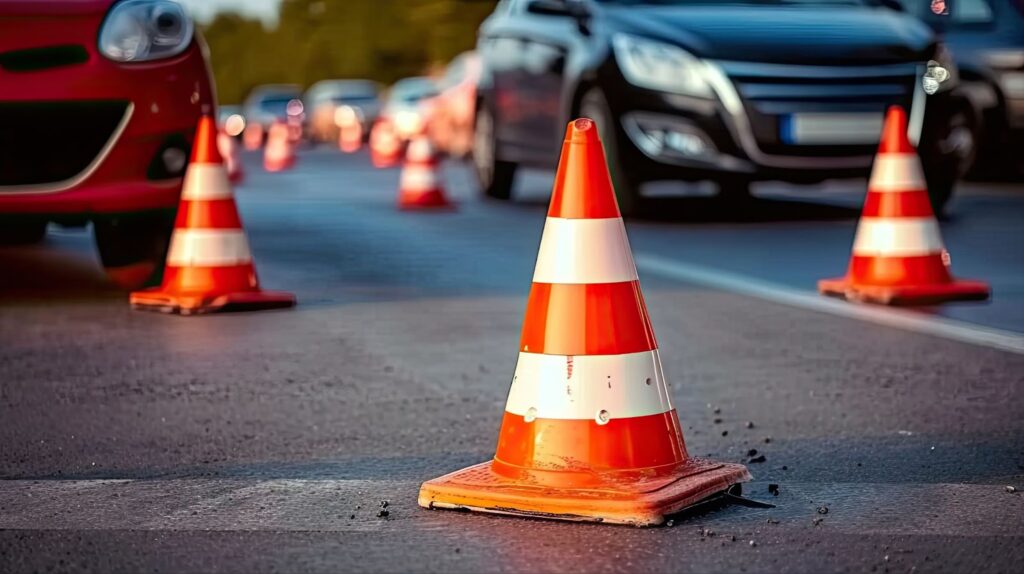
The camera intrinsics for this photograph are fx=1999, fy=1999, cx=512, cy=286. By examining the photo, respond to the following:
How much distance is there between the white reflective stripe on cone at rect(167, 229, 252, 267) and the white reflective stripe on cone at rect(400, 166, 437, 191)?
6.85 metres

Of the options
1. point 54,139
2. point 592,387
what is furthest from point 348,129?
point 592,387

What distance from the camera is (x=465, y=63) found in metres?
28.3

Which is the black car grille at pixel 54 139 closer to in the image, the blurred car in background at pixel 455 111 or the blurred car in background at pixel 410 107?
the blurred car in background at pixel 455 111

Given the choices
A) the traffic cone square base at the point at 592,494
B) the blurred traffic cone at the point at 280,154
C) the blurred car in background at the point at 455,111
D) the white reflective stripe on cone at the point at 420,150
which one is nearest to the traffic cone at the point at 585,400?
the traffic cone square base at the point at 592,494

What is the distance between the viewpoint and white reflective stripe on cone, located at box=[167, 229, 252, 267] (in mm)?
8047

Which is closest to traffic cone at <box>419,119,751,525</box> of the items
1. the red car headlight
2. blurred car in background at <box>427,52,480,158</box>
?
the red car headlight

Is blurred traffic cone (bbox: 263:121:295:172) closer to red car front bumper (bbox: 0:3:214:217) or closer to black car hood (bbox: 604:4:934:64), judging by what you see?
black car hood (bbox: 604:4:934:64)

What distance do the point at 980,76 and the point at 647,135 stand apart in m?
4.74

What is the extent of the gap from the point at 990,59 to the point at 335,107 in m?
29.6

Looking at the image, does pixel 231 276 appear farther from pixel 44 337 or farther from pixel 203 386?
pixel 203 386

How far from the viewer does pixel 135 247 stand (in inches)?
348

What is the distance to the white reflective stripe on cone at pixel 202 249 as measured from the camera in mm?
8047

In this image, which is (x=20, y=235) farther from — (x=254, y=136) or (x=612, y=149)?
(x=254, y=136)

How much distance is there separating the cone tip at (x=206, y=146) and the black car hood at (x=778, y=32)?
4345mm
